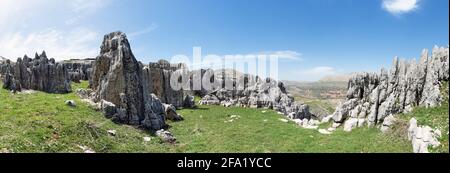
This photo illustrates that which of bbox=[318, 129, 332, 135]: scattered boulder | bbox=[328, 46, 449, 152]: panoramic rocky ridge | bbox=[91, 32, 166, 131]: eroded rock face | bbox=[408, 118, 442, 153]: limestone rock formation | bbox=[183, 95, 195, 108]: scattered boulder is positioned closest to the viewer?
bbox=[408, 118, 442, 153]: limestone rock formation

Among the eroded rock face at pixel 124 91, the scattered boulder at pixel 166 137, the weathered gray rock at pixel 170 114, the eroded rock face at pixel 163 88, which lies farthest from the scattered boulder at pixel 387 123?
the eroded rock face at pixel 163 88

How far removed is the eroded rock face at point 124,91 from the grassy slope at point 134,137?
256cm

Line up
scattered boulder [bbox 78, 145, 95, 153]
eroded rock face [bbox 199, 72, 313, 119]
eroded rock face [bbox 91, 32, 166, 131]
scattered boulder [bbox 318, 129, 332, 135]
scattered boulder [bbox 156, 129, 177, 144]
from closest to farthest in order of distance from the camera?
1. scattered boulder [bbox 78, 145, 95, 153]
2. scattered boulder [bbox 156, 129, 177, 144]
3. scattered boulder [bbox 318, 129, 332, 135]
4. eroded rock face [bbox 91, 32, 166, 131]
5. eroded rock face [bbox 199, 72, 313, 119]

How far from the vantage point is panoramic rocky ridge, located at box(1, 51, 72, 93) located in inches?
3140

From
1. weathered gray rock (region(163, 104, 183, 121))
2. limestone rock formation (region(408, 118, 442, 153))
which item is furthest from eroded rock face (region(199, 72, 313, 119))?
limestone rock formation (region(408, 118, 442, 153))

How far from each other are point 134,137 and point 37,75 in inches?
2106

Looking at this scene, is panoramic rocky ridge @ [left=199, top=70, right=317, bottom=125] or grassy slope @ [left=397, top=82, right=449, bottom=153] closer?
grassy slope @ [left=397, top=82, right=449, bottom=153]

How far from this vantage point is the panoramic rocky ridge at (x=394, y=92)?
124ft

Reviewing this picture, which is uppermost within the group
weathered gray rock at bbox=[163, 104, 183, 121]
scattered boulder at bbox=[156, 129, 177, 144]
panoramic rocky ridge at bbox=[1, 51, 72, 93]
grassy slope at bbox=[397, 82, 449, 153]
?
panoramic rocky ridge at bbox=[1, 51, 72, 93]

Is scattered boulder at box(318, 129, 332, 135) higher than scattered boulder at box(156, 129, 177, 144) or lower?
higher

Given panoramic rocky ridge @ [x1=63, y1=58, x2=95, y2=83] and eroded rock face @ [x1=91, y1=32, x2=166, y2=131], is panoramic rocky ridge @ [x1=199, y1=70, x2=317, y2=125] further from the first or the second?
panoramic rocky ridge @ [x1=63, y1=58, x2=95, y2=83]

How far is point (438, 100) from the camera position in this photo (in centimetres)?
3675
